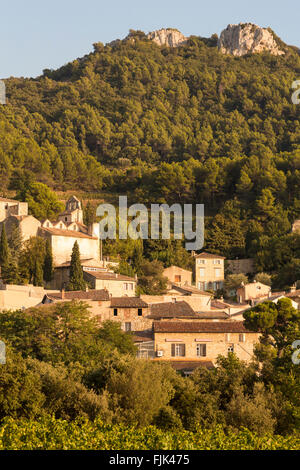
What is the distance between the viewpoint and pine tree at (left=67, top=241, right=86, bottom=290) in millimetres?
46156

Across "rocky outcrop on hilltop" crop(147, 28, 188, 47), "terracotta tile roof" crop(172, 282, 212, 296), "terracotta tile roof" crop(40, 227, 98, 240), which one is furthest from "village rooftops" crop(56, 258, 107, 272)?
"rocky outcrop on hilltop" crop(147, 28, 188, 47)

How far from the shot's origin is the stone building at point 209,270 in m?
57.7

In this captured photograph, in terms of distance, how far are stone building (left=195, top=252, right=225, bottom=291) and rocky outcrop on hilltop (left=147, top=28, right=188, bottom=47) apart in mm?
89783

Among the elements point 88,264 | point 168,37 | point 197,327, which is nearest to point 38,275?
point 88,264

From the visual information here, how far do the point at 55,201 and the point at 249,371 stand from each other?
37.7 meters

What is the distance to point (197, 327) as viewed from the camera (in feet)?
113

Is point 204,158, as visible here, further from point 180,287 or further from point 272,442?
point 272,442

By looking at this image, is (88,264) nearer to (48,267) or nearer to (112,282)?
(48,267)

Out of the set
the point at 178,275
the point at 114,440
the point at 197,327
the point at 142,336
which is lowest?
the point at 142,336

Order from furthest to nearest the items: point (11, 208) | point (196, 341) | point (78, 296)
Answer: point (11, 208)
point (78, 296)
point (196, 341)

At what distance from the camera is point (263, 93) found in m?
104

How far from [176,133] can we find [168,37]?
4927cm

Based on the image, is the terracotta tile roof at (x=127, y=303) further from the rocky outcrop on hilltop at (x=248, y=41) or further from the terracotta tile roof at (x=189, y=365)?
the rocky outcrop on hilltop at (x=248, y=41)

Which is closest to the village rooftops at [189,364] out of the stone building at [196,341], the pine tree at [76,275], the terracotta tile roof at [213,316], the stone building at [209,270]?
the stone building at [196,341]
